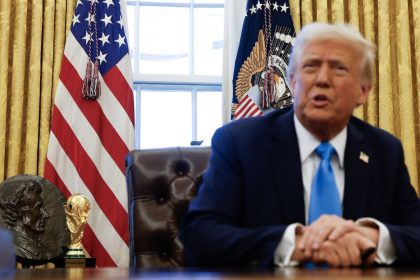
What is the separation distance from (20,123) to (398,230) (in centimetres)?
295

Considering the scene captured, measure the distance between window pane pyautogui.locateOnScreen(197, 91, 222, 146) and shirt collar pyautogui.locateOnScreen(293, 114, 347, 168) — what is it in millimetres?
2579

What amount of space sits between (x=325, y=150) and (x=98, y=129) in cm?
246

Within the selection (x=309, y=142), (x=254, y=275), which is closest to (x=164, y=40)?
(x=309, y=142)

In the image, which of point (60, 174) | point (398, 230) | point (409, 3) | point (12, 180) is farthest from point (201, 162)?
point (409, 3)

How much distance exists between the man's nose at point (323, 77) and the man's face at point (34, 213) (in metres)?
1.81

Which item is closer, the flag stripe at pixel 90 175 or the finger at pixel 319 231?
the finger at pixel 319 231

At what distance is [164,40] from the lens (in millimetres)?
4816

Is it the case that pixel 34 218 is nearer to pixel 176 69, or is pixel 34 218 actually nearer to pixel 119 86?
pixel 119 86

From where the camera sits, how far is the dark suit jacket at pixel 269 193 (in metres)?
1.81

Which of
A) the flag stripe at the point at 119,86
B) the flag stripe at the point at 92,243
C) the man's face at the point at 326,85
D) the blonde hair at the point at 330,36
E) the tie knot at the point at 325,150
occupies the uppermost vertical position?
the flag stripe at the point at 119,86

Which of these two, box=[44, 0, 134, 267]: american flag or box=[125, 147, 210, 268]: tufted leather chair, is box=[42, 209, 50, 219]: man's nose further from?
box=[125, 147, 210, 268]: tufted leather chair

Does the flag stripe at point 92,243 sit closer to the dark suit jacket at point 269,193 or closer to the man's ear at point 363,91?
the dark suit jacket at point 269,193

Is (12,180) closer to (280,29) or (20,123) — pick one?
(20,123)

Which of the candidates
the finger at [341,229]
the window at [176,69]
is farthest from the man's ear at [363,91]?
the window at [176,69]
